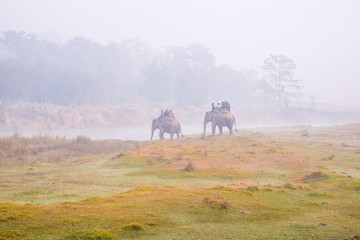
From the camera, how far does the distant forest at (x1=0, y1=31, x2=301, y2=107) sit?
74.3m

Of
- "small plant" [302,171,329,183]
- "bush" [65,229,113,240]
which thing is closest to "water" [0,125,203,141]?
"small plant" [302,171,329,183]

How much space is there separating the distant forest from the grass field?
53683 mm

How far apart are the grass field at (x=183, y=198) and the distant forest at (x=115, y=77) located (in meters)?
53.7

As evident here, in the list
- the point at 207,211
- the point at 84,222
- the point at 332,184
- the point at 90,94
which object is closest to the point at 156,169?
the point at 332,184

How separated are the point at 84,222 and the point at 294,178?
34.5 ft

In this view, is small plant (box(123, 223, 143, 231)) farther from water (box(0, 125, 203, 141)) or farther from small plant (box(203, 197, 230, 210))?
water (box(0, 125, 203, 141))

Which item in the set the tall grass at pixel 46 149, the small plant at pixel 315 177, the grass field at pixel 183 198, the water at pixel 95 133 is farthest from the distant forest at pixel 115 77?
the small plant at pixel 315 177

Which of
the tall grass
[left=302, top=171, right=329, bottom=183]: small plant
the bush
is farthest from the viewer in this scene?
the tall grass

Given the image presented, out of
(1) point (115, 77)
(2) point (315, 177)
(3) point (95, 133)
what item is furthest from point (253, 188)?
(1) point (115, 77)

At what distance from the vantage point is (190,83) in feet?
260

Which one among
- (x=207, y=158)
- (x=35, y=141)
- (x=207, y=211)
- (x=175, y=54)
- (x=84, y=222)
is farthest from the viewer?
(x=175, y=54)

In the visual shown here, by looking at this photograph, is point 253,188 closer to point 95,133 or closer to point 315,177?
point 315,177

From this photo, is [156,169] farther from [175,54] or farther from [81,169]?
[175,54]

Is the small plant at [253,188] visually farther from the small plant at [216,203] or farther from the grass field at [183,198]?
the small plant at [216,203]
